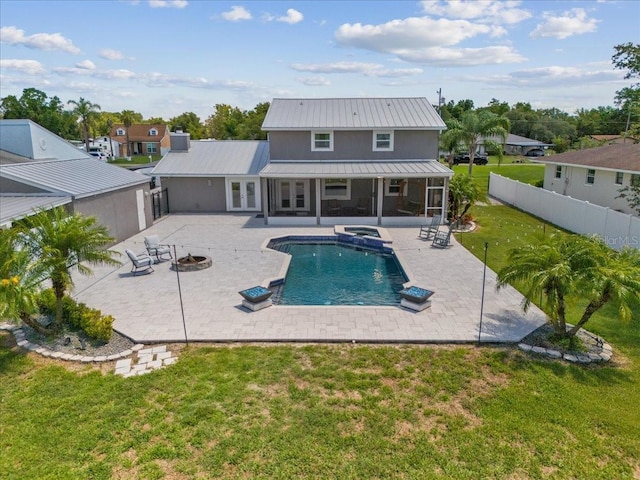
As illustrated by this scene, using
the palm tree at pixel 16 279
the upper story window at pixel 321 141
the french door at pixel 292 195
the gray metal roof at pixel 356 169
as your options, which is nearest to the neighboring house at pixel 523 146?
the gray metal roof at pixel 356 169

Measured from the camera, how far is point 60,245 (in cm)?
923

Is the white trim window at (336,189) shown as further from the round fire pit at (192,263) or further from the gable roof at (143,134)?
the gable roof at (143,134)

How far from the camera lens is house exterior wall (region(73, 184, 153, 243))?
1642 cm

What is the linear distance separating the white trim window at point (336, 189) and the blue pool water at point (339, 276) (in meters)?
6.58

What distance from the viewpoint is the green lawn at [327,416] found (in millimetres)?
5766

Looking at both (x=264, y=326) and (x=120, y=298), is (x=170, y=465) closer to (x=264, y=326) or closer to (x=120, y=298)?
(x=264, y=326)

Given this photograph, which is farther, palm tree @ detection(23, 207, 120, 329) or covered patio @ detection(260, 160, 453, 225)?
covered patio @ detection(260, 160, 453, 225)

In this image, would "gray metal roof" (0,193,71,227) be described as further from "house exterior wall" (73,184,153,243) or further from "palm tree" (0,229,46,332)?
"palm tree" (0,229,46,332)

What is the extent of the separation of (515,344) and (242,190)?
62.9 feet

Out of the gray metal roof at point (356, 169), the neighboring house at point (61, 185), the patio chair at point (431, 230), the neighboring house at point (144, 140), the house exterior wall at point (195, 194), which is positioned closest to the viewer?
the neighboring house at point (61, 185)

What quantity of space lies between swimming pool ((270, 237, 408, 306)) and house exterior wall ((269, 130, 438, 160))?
657cm

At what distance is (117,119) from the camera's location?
353 ft

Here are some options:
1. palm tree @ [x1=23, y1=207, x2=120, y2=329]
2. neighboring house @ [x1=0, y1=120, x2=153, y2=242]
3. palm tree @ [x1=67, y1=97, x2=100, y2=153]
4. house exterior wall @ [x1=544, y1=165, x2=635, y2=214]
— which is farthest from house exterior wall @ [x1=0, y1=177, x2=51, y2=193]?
palm tree @ [x1=67, y1=97, x2=100, y2=153]

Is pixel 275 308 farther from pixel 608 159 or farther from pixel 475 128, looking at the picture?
pixel 475 128
